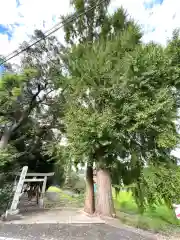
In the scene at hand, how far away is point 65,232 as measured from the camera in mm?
3957

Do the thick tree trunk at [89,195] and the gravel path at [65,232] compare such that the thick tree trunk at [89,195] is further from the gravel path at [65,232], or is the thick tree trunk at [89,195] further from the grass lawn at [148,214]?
the gravel path at [65,232]

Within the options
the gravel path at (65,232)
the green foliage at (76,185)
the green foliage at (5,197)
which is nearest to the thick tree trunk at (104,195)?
the gravel path at (65,232)

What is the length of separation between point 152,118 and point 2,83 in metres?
5.78

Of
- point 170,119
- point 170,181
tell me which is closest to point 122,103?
point 170,119

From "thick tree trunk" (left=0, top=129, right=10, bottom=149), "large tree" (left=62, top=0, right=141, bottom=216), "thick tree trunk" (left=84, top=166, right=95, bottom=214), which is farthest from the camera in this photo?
"large tree" (left=62, top=0, right=141, bottom=216)

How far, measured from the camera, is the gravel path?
143 inches

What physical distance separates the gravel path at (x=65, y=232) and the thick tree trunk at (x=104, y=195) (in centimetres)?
96

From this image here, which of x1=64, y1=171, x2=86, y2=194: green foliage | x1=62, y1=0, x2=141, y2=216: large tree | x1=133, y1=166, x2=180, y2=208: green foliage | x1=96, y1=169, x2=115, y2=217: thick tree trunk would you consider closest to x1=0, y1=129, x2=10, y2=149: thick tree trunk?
x1=62, y1=0, x2=141, y2=216: large tree

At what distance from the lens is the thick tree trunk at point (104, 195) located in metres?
5.51

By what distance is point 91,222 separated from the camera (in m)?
4.87

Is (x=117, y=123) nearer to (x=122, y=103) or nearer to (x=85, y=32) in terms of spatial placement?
(x=122, y=103)

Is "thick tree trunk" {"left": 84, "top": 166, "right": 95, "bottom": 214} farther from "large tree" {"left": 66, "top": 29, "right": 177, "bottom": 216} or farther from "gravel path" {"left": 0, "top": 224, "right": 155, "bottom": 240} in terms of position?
"gravel path" {"left": 0, "top": 224, "right": 155, "bottom": 240}

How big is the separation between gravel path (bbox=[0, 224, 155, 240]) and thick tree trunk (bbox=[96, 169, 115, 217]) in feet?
3.15

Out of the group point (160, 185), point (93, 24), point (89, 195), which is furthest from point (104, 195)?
point (93, 24)
